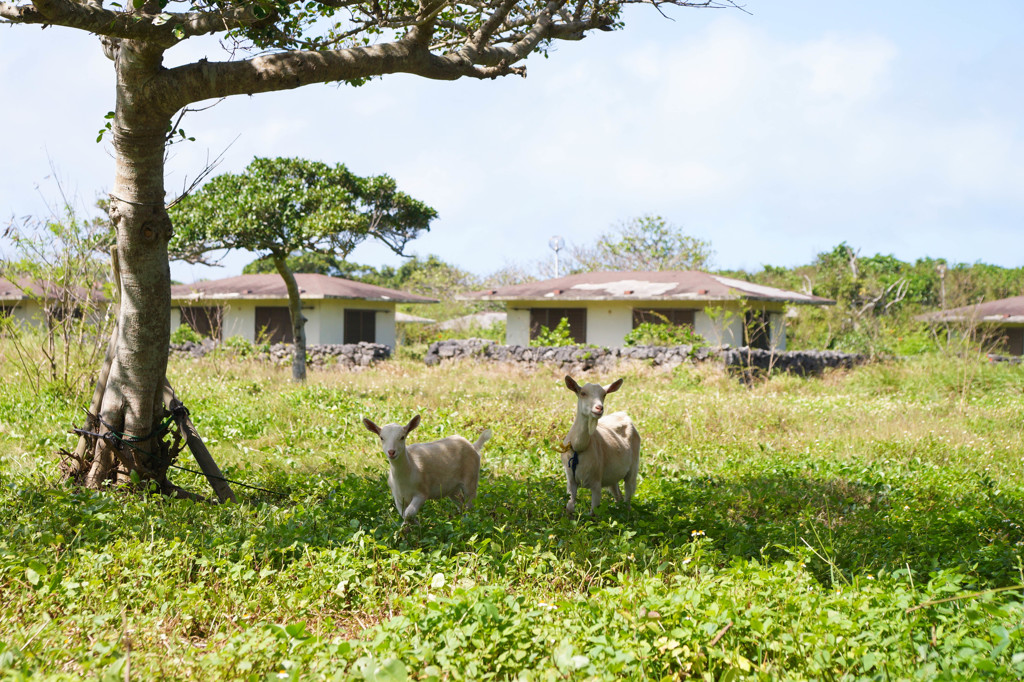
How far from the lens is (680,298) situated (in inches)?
969

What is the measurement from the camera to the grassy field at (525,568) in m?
3.63

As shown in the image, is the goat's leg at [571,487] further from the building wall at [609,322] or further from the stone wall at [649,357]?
the building wall at [609,322]

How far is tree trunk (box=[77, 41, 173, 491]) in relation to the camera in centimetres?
652

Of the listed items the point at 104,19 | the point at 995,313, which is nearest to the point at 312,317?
the point at 104,19

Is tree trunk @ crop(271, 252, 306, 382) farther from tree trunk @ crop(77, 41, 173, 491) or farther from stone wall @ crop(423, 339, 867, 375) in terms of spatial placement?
tree trunk @ crop(77, 41, 173, 491)

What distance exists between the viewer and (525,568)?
5.09 m

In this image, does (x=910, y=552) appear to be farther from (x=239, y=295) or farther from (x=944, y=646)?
(x=239, y=295)

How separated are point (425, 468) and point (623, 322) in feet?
67.2

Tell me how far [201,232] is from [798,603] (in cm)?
1814

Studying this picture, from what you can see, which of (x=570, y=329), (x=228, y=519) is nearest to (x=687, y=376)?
(x=570, y=329)

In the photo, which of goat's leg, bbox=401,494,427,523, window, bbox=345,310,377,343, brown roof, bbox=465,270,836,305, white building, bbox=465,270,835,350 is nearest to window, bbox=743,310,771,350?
white building, bbox=465,270,835,350

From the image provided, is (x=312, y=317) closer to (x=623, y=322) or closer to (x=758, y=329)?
(x=623, y=322)

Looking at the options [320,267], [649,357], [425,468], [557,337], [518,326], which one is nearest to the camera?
[425,468]

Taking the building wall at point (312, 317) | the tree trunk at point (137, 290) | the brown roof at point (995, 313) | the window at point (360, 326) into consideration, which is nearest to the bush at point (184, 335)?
the building wall at point (312, 317)
